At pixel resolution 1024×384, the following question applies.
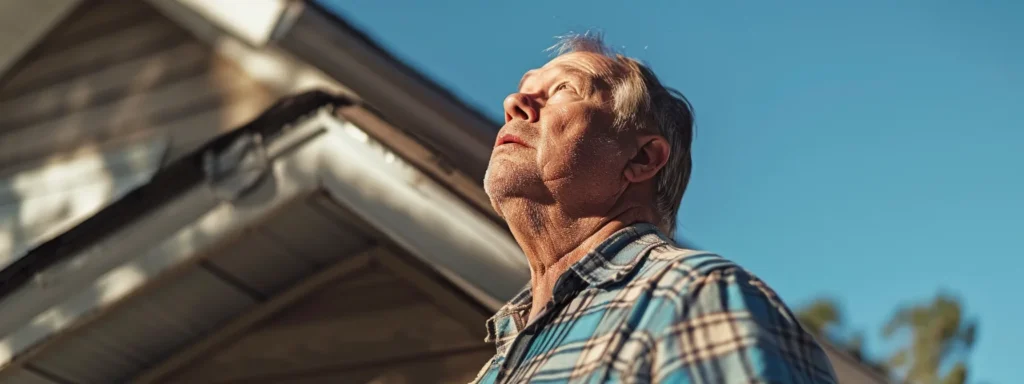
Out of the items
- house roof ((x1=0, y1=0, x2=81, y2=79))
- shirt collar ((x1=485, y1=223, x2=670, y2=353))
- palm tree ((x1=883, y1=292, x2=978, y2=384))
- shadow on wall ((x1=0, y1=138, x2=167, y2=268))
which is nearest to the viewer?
shirt collar ((x1=485, y1=223, x2=670, y2=353))

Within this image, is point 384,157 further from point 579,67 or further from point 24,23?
point 24,23

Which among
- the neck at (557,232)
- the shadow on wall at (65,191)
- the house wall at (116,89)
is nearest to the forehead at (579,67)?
the neck at (557,232)

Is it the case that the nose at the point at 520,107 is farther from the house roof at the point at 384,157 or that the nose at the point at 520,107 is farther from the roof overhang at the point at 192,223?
the roof overhang at the point at 192,223

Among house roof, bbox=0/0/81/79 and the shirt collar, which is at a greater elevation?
house roof, bbox=0/0/81/79

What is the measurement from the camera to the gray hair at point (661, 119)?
228 centimetres

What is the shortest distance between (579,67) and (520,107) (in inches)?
6.8

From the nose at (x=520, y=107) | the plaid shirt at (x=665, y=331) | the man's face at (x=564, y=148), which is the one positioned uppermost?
the nose at (x=520, y=107)

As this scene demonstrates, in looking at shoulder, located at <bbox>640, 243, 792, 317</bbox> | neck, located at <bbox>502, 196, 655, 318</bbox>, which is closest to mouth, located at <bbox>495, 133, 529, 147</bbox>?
neck, located at <bbox>502, 196, 655, 318</bbox>

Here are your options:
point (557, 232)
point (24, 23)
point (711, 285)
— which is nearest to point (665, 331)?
point (711, 285)

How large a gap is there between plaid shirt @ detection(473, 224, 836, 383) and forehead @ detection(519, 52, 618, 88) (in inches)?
21.5

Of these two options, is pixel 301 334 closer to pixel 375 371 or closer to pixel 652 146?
pixel 375 371

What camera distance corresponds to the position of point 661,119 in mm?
2305

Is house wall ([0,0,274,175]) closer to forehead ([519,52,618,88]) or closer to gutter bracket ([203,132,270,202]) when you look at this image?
gutter bracket ([203,132,270,202])

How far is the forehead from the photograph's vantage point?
2.35m
